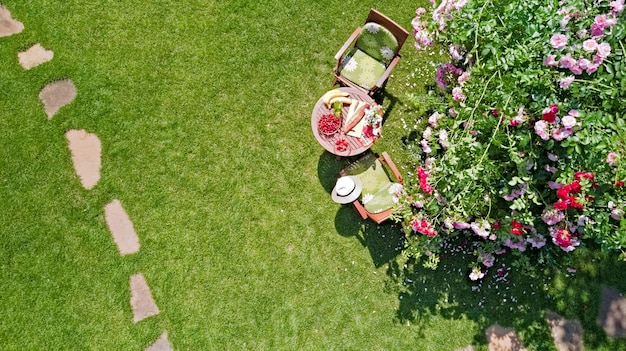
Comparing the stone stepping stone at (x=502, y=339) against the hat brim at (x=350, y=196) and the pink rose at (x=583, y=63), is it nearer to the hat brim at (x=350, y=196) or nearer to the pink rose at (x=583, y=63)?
the hat brim at (x=350, y=196)

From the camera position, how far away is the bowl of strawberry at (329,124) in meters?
6.59

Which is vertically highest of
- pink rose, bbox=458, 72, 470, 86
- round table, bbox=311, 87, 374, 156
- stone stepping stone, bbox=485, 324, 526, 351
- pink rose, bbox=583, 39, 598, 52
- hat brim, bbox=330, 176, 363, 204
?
pink rose, bbox=583, 39, 598, 52

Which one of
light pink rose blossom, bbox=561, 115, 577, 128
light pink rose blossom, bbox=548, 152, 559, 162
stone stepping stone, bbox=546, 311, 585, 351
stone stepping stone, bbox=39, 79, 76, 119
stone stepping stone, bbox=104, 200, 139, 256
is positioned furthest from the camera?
stone stepping stone, bbox=39, 79, 76, 119

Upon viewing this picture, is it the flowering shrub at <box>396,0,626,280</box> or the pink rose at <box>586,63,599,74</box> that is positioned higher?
the pink rose at <box>586,63,599,74</box>

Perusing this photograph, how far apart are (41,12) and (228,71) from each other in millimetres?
3223

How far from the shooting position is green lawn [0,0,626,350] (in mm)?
6992

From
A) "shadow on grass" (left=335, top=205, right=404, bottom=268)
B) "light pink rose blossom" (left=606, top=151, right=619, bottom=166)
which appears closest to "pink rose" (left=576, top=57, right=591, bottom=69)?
"light pink rose blossom" (left=606, top=151, right=619, bottom=166)

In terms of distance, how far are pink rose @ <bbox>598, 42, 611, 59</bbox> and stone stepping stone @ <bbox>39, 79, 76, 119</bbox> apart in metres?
7.21

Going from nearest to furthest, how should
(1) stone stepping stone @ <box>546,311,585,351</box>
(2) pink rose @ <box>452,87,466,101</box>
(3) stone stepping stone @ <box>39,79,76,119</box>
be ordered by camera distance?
(2) pink rose @ <box>452,87,466,101</box> < (1) stone stepping stone @ <box>546,311,585,351</box> < (3) stone stepping stone @ <box>39,79,76,119</box>

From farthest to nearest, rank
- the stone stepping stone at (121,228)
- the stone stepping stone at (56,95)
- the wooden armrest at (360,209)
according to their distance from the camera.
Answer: the stone stepping stone at (56,95) < the stone stepping stone at (121,228) < the wooden armrest at (360,209)

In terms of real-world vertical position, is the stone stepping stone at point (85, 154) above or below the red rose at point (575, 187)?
below

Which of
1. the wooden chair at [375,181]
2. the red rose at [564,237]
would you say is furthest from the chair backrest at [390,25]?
the red rose at [564,237]

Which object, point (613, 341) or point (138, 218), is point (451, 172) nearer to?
point (613, 341)

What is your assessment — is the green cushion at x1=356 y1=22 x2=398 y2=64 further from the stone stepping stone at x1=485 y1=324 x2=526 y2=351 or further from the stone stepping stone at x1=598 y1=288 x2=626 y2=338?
the stone stepping stone at x1=598 y1=288 x2=626 y2=338
